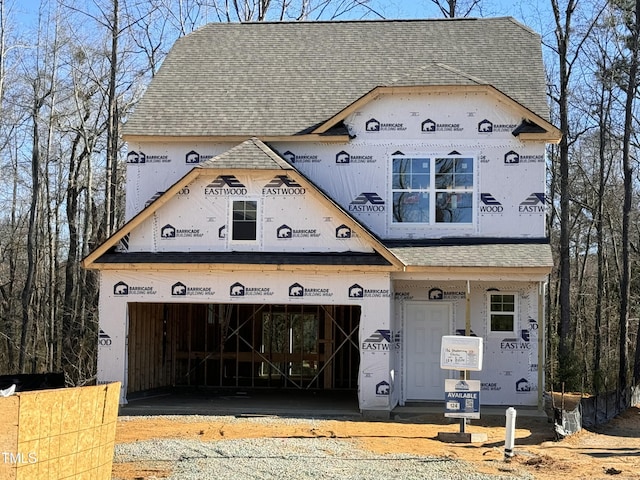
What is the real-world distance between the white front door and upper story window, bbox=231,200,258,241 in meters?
4.35

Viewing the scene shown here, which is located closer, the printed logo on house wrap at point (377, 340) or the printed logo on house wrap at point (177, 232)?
the printed logo on house wrap at point (377, 340)

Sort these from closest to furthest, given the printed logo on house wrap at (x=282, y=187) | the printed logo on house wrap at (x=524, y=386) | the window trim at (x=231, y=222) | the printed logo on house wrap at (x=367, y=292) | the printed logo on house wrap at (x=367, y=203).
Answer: the printed logo on house wrap at (x=367, y=292), the printed logo on house wrap at (x=282, y=187), the window trim at (x=231, y=222), the printed logo on house wrap at (x=524, y=386), the printed logo on house wrap at (x=367, y=203)

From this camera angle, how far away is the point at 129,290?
1764 cm

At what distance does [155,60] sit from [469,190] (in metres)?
19.9

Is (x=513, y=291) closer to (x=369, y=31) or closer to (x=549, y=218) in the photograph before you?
(x=369, y=31)

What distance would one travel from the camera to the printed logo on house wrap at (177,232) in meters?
17.7

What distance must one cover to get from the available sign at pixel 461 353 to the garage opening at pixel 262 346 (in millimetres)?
7300

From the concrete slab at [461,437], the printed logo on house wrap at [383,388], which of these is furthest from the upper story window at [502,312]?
the concrete slab at [461,437]

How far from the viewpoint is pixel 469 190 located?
19219 mm

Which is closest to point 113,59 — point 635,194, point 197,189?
point 197,189

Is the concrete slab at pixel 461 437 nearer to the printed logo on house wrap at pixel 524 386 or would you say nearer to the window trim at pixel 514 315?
the printed logo on house wrap at pixel 524 386

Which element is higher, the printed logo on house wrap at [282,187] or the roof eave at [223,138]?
the roof eave at [223,138]

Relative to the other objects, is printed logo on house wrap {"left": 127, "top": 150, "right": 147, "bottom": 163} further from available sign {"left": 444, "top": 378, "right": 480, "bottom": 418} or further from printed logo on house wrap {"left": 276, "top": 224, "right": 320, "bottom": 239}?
available sign {"left": 444, "top": 378, "right": 480, "bottom": 418}

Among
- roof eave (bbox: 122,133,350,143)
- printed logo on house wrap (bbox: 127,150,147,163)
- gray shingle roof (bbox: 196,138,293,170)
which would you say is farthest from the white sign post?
printed logo on house wrap (bbox: 127,150,147,163)
